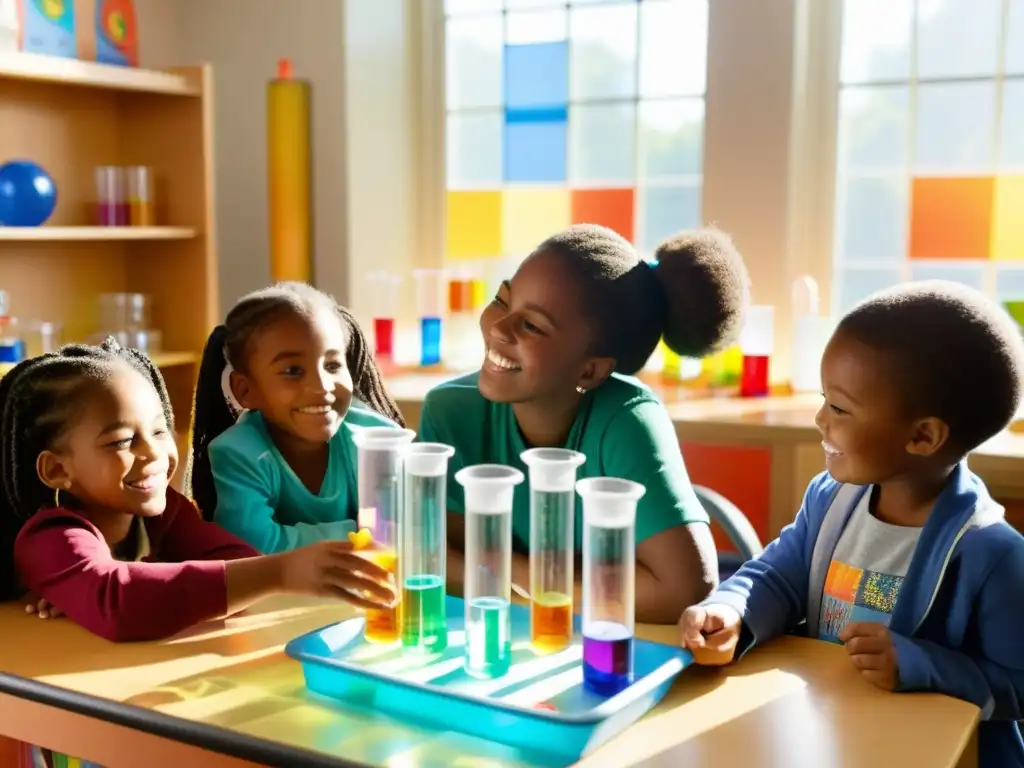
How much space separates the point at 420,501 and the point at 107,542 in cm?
49

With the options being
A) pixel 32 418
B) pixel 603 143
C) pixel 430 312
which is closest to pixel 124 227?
pixel 430 312

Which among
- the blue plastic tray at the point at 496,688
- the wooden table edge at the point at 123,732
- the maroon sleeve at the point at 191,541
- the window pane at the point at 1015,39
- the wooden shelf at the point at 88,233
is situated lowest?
the wooden table edge at the point at 123,732

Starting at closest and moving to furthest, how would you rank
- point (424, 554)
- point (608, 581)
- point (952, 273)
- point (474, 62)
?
point (608, 581) → point (424, 554) → point (952, 273) → point (474, 62)


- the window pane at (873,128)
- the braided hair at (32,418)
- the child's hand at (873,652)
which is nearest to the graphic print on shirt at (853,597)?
the child's hand at (873,652)

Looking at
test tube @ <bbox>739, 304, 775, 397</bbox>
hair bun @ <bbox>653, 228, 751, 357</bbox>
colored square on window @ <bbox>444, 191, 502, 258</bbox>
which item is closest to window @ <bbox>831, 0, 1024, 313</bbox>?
test tube @ <bbox>739, 304, 775, 397</bbox>

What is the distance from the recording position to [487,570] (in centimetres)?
112

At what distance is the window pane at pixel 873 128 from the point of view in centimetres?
286

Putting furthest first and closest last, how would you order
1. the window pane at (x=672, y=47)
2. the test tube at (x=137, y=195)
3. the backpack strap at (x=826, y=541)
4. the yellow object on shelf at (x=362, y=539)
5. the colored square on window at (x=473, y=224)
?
1. the colored square on window at (x=473, y=224)
2. the test tube at (x=137, y=195)
3. the window pane at (x=672, y=47)
4. the backpack strap at (x=826, y=541)
5. the yellow object on shelf at (x=362, y=539)

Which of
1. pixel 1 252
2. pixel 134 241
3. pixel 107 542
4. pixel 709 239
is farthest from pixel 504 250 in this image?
pixel 107 542

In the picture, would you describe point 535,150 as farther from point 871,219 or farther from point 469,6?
point 871,219

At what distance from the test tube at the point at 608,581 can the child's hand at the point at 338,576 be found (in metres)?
0.22

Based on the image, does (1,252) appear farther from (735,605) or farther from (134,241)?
(735,605)

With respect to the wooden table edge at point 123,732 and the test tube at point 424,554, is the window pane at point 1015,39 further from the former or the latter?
the wooden table edge at point 123,732

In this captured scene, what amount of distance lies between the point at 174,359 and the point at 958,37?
216 cm
